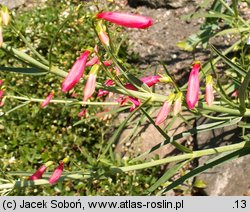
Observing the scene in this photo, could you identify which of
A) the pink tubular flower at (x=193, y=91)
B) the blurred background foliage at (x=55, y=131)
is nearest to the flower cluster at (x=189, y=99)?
the pink tubular flower at (x=193, y=91)

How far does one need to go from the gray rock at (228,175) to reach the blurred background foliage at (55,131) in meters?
0.37

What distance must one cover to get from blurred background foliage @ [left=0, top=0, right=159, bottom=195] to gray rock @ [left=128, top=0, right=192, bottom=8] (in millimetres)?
584

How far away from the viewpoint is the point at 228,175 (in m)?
3.01

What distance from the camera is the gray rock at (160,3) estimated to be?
4.27 meters

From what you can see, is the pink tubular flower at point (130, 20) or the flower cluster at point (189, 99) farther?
the flower cluster at point (189, 99)

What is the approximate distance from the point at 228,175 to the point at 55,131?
1355mm

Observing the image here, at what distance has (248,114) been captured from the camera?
1791 mm

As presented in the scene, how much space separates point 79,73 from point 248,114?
72 cm

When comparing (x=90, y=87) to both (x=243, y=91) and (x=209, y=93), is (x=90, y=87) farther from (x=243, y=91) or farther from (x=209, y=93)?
(x=243, y=91)

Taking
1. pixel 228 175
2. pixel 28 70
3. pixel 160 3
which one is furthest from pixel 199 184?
pixel 160 3

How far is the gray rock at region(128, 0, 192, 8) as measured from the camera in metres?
4.27

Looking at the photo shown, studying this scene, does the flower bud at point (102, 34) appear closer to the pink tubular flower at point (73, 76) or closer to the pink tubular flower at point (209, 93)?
the pink tubular flower at point (73, 76)
